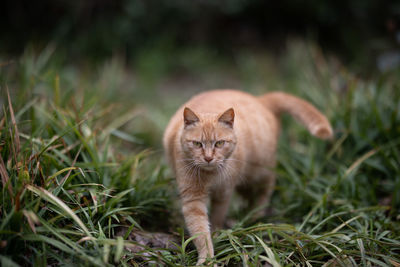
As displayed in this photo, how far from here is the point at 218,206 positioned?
9.39 feet

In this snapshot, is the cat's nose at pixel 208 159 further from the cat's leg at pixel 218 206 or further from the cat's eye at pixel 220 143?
the cat's leg at pixel 218 206

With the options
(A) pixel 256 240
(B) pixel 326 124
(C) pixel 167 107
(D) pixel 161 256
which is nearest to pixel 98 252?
(D) pixel 161 256

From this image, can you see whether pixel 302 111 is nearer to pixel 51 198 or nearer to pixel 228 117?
pixel 228 117

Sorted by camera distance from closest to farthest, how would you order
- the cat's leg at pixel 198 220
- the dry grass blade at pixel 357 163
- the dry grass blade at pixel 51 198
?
the dry grass blade at pixel 51 198 → the cat's leg at pixel 198 220 → the dry grass blade at pixel 357 163

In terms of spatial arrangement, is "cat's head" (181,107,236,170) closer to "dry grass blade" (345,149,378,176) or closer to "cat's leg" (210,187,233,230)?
"cat's leg" (210,187,233,230)

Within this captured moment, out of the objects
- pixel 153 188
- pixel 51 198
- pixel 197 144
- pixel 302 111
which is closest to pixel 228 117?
pixel 197 144

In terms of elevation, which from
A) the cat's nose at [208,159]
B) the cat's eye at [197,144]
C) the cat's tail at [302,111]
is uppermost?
the cat's tail at [302,111]

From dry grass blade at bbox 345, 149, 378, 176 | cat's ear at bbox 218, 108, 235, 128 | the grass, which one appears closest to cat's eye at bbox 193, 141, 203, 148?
cat's ear at bbox 218, 108, 235, 128

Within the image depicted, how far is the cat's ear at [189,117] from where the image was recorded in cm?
246

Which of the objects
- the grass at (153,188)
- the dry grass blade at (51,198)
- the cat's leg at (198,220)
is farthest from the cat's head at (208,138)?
the dry grass blade at (51,198)

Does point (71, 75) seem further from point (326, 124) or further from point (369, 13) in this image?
point (369, 13)

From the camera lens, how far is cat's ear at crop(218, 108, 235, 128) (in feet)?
8.13

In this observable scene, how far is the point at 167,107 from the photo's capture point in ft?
18.2

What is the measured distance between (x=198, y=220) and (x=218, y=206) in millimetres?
361
